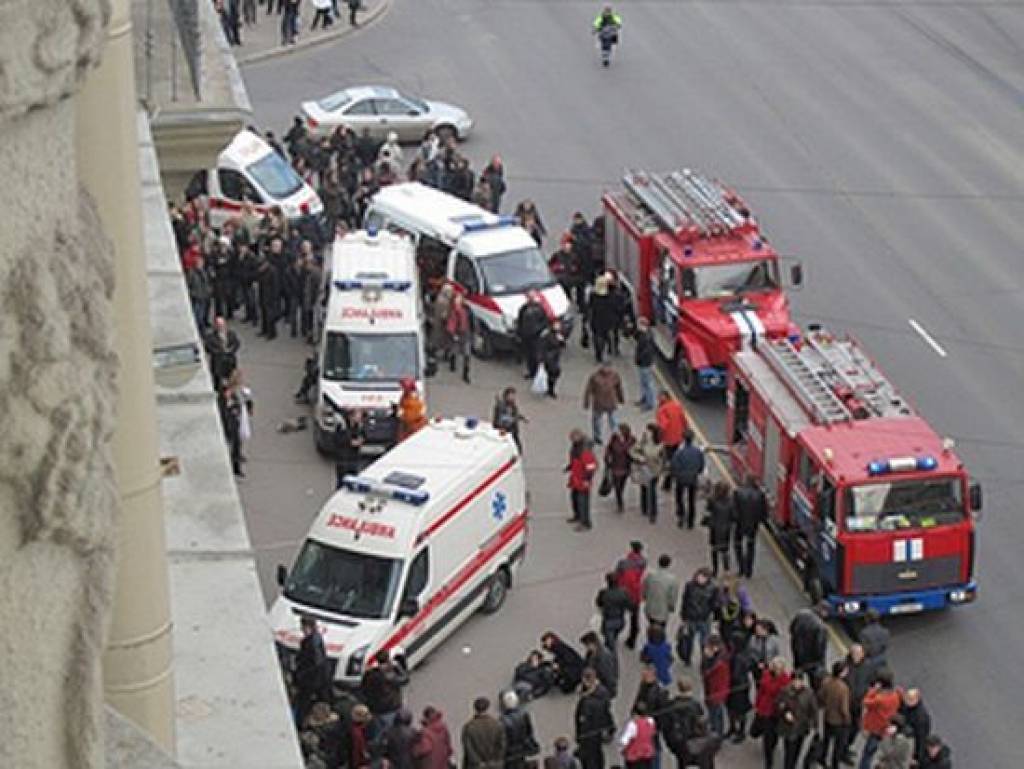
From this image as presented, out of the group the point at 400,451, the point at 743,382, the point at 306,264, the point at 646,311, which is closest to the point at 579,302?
the point at 646,311

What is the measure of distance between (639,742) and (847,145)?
76.4 feet

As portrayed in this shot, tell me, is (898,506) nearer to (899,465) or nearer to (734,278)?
(899,465)

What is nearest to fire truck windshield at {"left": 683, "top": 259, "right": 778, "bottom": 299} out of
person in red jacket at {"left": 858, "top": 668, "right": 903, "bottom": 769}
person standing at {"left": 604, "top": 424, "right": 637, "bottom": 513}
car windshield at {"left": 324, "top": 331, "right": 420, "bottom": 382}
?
person standing at {"left": 604, "top": 424, "right": 637, "bottom": 513}

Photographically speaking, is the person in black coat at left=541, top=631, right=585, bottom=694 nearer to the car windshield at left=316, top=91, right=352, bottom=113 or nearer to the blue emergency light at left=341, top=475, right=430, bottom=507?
the blue emergency light at left=341, top=475, right=430, bottom=507

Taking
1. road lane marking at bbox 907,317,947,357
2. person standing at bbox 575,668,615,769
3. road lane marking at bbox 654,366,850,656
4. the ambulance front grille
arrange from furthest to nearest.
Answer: road lane marking at bbox 907,317,947,357
road lane marking at bbox 654,366,850,656
the ambulance front grille
person standing at bbox 575,668,615,769

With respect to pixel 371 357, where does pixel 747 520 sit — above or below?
below

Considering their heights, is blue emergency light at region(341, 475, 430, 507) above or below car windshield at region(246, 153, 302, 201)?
above

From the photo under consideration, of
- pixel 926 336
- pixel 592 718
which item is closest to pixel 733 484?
pixel 926 336

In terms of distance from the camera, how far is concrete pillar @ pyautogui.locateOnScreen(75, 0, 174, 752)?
670 cm

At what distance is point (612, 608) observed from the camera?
2395 cm

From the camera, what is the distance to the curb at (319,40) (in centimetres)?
4772

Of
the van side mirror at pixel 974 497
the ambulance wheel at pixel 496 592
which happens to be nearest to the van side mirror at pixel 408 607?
the ambulance wheel at pixel 496 592

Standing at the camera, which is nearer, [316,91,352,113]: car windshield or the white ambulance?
the white ambulance

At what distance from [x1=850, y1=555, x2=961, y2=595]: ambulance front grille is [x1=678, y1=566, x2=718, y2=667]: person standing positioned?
170 cm
